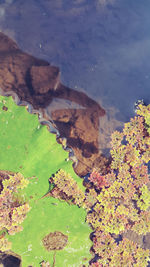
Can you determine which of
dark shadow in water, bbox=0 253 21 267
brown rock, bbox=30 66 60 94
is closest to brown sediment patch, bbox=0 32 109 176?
brown rock, bbox=30 66 60 94

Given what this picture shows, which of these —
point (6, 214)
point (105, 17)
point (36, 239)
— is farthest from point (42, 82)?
point (36, 239)

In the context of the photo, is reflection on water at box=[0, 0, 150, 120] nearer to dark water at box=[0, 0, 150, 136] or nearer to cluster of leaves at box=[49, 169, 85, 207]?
dark water at box=[0, 0, 150, 136]

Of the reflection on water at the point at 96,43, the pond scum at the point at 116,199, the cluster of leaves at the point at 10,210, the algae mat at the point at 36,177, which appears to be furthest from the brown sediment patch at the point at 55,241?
the reflection on water at the point at 96,43

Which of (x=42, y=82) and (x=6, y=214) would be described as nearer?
(x=6, y=214)

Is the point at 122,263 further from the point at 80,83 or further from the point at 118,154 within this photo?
the point at 80,83

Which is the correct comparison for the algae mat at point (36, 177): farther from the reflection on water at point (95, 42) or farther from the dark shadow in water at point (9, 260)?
the reflection on water at point (95, 42)
